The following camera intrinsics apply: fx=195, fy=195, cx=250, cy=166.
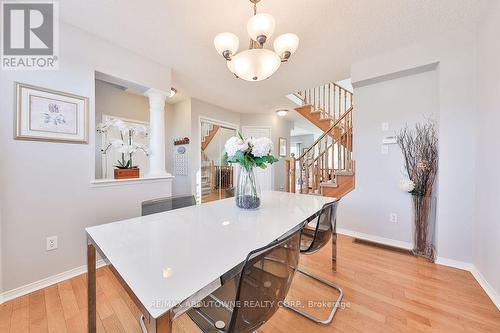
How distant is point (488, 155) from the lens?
65.5 inches

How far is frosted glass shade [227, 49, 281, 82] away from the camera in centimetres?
149

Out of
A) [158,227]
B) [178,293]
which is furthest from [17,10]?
[178,293]

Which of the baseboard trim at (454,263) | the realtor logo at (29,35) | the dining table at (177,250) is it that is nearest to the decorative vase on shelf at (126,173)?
the realtor logo at (29,35)

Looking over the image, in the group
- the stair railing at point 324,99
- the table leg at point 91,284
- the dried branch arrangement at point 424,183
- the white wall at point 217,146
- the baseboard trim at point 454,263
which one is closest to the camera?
the table leg at point 91,284

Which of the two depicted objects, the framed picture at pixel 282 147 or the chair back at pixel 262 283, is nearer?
the chair back at pixel 262 283

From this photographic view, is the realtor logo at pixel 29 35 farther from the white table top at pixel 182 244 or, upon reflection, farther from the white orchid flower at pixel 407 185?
the white orchid flower at pixel 407 185

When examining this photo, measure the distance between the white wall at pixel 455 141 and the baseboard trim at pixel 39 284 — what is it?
368 centimetres

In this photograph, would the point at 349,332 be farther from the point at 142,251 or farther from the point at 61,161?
the point at 61,161

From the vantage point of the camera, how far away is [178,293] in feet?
1.84

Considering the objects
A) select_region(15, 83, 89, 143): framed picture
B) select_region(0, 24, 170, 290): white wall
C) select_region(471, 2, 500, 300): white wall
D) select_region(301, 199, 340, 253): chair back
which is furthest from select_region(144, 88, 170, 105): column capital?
select_region(471, 2, 500, 300): white wall

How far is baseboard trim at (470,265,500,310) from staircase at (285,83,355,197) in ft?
4.58

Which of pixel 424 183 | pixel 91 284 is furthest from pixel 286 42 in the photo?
pixel 424 183

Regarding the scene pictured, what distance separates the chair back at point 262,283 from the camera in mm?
688

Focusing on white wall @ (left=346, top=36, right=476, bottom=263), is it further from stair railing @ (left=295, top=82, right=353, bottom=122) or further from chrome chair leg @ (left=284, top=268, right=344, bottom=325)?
stair railing @ (left=295, top=82, right=353, bottom=122)
